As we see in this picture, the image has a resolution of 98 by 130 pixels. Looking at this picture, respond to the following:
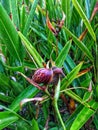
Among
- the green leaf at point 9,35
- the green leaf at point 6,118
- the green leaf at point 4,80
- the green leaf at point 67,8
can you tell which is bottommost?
the green leaf at point 6,118

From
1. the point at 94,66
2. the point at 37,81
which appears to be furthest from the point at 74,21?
the point at 37,81

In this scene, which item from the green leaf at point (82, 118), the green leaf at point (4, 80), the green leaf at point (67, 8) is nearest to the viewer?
the green leaf at point (82, 118)

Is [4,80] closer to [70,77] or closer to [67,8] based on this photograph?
[70,77]

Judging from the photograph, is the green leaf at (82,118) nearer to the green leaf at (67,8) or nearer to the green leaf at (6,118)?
the green leaf at (6,118)

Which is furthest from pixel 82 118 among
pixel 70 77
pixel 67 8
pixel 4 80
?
pixel 67 8

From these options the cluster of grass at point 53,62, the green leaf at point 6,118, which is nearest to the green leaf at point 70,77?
the cluster of grass at point 53,62

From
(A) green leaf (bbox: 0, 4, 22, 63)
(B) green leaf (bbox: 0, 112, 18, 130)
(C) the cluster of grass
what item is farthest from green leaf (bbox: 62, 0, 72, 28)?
(B) green leaf (bbox: 0, 112, 18, 130)

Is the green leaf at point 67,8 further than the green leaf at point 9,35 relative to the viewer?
Yes

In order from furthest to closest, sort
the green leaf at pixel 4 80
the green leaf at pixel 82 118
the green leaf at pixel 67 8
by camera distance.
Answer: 1. the green leaf at pixel 67 8
2. the green leaf at pixel 4 80
3. the green leaf at pixel 82 118
